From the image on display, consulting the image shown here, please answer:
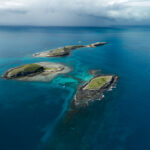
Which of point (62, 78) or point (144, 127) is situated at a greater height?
point (62, 78)

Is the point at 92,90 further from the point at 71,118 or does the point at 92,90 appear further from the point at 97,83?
the point at 71,118

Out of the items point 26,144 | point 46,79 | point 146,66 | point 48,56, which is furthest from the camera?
point 48,56

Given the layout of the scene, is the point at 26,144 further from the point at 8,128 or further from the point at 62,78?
the point at 62,78

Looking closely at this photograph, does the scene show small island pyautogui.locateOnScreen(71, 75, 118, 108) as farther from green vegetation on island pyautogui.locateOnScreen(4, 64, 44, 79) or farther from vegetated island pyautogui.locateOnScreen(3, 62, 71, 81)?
green vegetation on island pyautogui.locateOnScreen(4, 64, 44, 79)

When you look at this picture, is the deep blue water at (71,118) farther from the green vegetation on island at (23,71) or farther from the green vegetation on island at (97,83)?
the green vegetation on island at (97,83)

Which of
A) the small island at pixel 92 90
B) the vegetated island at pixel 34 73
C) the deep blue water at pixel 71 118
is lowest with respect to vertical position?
the deep blue water at pixel 71 118

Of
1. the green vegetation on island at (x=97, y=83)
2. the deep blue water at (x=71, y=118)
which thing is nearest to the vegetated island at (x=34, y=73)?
the deep blue water at (x=71, y=118)

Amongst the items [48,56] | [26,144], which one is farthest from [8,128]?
[48,56]

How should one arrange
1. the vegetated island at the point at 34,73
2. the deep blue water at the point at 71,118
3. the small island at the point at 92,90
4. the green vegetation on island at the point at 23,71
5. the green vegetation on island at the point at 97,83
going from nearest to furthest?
the deep blue water at the point at 71,118, the small island at the point at 92,90, the green vegetation on island at the point at 97,83, the vegetated island at the point at 34,73, the green vegetation on island at the point at 23,71
